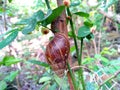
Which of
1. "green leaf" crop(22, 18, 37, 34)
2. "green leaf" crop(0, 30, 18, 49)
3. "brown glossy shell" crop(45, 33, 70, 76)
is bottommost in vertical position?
"brown glossy shell" crop(45, 33, 70, 76)

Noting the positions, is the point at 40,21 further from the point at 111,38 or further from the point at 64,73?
the point at 111,38

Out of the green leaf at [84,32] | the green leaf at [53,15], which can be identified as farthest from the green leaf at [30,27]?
the green leaf at [84,32]

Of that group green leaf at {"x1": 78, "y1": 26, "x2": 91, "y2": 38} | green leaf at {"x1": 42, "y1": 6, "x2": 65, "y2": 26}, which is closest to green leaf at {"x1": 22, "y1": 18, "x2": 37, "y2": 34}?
green leaf at {"x1": 42, "y1": 6, "x2": 65, "y2": 26}

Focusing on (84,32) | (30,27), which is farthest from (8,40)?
(84,32)

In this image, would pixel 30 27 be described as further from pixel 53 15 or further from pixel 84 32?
pixel 84 32

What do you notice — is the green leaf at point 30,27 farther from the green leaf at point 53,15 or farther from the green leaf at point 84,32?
the green leaf at point 84,32

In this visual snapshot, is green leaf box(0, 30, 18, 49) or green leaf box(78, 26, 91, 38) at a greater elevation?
green leaf box(0, 30, 18, 49)

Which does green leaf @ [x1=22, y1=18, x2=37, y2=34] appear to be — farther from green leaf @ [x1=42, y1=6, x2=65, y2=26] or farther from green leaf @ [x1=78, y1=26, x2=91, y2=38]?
green leaf @ [x1=78, y1=26, x2=91, y2=38]

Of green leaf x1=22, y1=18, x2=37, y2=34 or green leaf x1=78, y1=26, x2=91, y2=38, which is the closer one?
green leaf x1=22, y1=18, x2=37, y2=34
